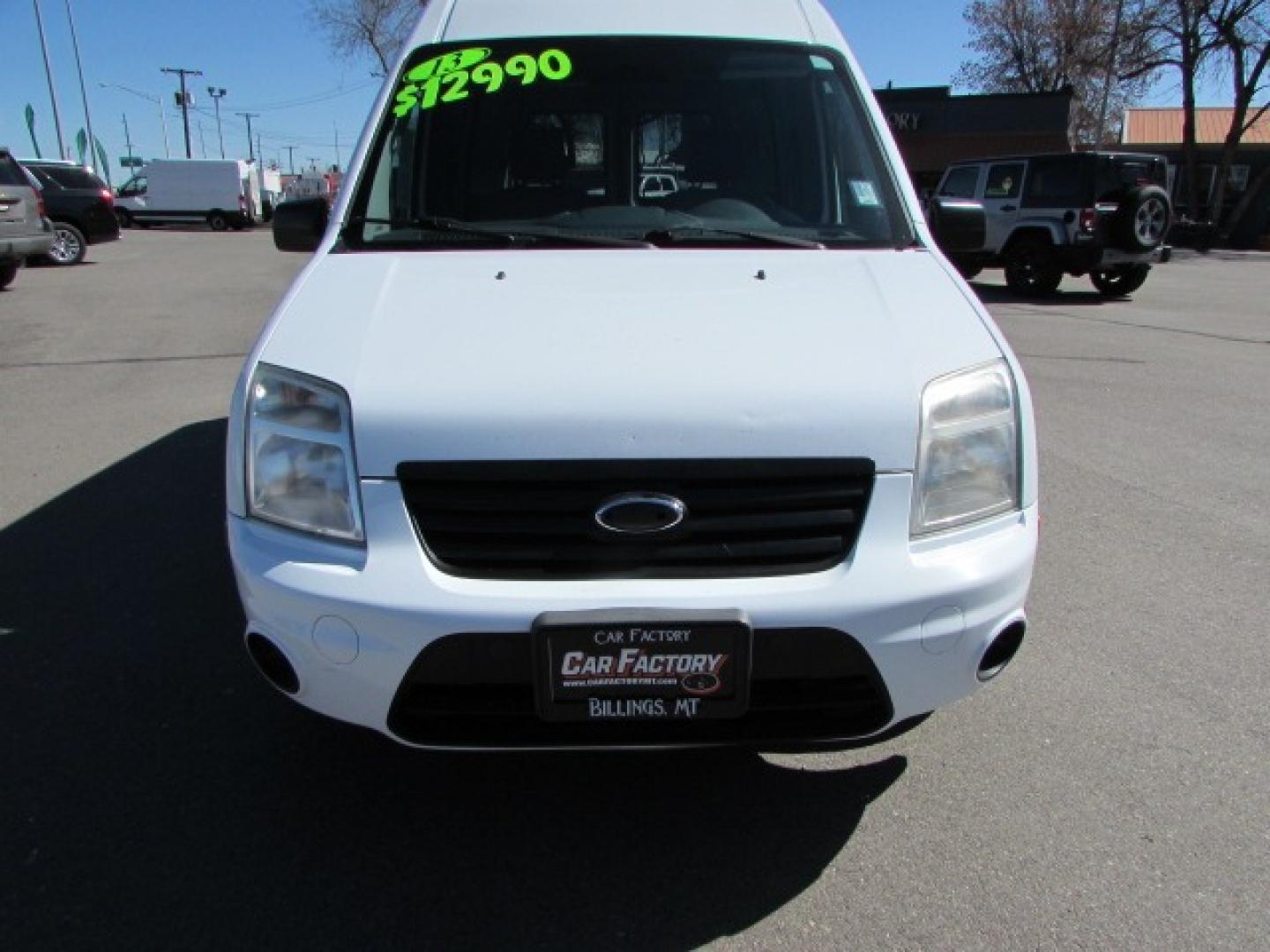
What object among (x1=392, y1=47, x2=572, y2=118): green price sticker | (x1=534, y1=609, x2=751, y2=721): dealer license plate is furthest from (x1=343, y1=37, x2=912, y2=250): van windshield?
(x1=534, y1=609, x2=751, y2=721): dealer license plate

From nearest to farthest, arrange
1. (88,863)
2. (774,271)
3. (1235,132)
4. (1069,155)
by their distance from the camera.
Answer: (88,863)
(774,271)
(1069,155)
(1235,132)

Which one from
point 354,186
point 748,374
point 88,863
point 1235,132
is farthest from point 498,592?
point 1235,132

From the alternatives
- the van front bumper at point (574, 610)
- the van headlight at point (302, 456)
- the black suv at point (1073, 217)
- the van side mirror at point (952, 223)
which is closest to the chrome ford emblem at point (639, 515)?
the van front bumper at point (574, 610)

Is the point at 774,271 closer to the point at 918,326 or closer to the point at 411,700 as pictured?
the point at 918,326

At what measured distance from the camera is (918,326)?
8.00 ft

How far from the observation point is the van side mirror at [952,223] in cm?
349

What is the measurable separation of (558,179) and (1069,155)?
1272 centimetres

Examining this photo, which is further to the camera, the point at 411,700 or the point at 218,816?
the point at 218,816

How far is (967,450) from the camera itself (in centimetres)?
229

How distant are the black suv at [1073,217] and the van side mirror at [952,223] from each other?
9.85 m

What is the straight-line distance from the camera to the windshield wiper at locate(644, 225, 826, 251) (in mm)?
2960

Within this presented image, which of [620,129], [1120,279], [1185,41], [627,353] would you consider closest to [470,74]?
[620,129]

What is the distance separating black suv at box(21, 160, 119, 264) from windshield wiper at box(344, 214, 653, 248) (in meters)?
17.0

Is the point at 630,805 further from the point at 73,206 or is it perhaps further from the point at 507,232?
the point at 73,206
